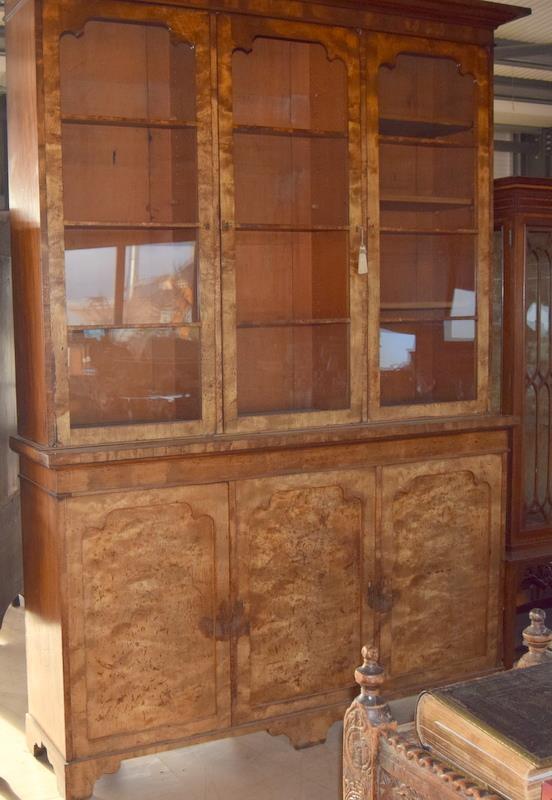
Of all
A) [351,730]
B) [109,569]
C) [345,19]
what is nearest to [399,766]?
[351,730]

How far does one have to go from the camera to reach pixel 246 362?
2959 millimetres

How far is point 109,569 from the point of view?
8.61ft

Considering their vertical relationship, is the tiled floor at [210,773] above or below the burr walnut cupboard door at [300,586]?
below

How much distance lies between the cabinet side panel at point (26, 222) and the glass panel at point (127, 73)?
0.38ft

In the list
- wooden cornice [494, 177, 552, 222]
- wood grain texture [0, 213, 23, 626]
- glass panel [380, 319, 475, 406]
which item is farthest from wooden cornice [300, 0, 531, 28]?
wood grain texture [0, 213, 23, 626]

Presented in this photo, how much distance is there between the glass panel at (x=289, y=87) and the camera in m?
2.93

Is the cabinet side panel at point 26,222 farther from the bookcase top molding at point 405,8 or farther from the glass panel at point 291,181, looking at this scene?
the glass panel at point 291,181

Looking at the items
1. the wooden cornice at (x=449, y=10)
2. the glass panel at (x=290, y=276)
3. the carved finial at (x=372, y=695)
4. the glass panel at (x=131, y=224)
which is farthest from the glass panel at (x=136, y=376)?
the carved finial at (x=372, y=695)

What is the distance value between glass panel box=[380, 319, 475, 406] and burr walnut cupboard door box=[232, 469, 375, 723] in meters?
0.40

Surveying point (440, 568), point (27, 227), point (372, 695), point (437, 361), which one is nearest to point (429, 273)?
point (437, 361)

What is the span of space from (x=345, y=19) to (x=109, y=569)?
1882 millimetres

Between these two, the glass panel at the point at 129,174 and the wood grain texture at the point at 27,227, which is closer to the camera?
the wood grain texture at the point at 27,227

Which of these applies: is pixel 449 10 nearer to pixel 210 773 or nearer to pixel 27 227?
pixel 27 227

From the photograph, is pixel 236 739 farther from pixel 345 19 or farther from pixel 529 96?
pixel 529 96
